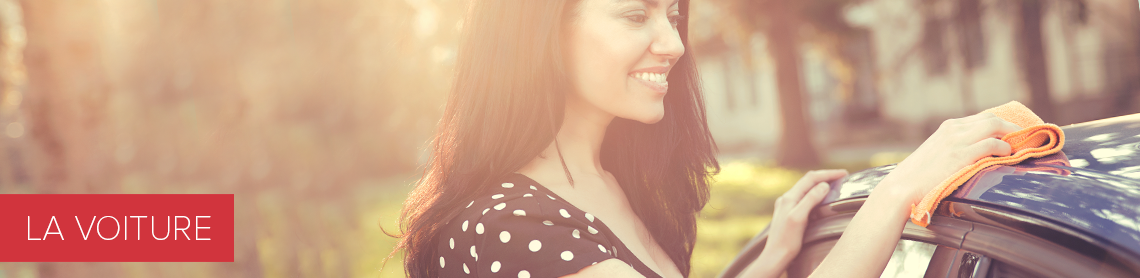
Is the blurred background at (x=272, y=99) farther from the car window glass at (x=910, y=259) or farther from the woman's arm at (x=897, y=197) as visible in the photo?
the woman's arm at (x=897, y=197)

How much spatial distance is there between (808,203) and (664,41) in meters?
0.58

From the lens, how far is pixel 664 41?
1.66 m

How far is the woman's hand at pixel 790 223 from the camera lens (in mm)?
1847

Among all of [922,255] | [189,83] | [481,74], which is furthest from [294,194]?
[922,255]

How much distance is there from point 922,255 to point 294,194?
213 inches

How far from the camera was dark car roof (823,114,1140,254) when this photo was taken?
112 centimetres

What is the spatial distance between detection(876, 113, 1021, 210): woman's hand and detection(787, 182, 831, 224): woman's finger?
465mm

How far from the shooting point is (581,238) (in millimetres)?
1393

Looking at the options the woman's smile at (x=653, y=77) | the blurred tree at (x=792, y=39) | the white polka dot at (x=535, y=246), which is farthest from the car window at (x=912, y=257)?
the blurred tree at (x=792, y=39)

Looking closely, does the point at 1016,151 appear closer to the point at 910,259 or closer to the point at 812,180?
the point at 910,259

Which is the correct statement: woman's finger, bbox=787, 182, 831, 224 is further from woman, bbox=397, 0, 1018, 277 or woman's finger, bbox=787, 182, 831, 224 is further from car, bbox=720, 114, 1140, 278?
car, bbox=720, 114, 1140, 278

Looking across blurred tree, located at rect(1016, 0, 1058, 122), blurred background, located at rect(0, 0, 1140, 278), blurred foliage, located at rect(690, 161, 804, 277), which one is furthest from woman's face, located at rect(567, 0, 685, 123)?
blurred tree, located at rect(1016, 0, 1058, 122)

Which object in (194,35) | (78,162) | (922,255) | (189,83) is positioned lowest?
(922,255)

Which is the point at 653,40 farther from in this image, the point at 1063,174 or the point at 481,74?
the point at 1063,174
